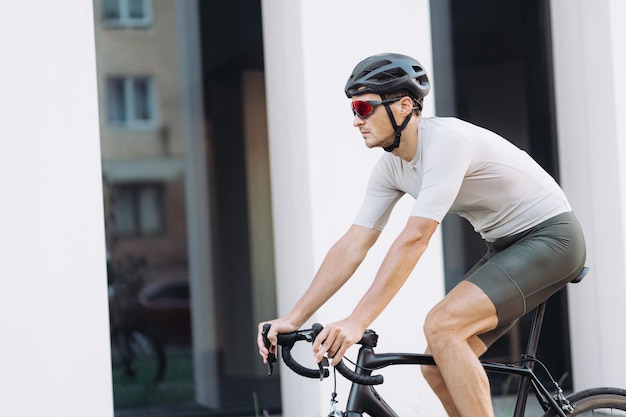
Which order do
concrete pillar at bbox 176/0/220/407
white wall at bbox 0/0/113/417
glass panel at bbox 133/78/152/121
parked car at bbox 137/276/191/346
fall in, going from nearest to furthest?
white wall at bbox 0/0/113/417 < concrete pillar at bbox 176/0/220/407 < glass panel at bbox 133/78/152/121 < parked car at bbox 137/276/191/346

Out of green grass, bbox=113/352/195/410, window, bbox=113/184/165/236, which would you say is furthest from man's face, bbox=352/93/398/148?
window, bbox=113/184/165/236

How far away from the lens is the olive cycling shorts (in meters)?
3.24

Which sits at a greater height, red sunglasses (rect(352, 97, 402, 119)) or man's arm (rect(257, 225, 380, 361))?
red sunglasses (rect(352, 97, 402, 119))

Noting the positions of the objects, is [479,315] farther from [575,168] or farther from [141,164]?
[141,164]

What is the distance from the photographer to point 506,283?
3.24 m

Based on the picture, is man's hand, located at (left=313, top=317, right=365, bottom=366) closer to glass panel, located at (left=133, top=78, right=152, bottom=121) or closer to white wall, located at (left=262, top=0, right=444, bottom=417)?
white wall, located at (left=262, top=0, right=444, bottom=417)

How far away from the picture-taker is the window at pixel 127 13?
9.30 m

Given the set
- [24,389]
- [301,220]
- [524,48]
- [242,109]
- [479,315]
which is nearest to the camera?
[479,315]

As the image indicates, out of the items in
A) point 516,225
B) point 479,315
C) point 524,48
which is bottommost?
point 479,315

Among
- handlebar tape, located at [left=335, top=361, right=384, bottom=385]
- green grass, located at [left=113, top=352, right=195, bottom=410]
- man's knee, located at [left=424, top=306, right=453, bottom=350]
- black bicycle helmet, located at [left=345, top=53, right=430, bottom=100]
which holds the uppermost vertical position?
black bicycle helmet, located at [left=345, top=53, right=430, bottom=100]

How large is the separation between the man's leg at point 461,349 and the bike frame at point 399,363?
11 cm

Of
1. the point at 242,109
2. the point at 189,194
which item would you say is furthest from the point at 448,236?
the point at 189,194

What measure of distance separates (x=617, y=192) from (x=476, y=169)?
117 inches

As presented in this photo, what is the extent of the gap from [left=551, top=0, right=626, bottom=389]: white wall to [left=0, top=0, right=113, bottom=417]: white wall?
3065mm
